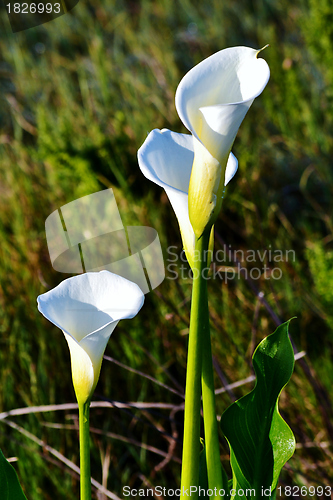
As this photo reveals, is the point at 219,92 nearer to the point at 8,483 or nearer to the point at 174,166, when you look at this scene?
the point at 174,166

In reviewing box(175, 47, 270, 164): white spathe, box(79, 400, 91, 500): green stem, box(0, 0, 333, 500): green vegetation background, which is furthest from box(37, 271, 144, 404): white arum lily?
box(0, 0, 333, 500): green vegetation background

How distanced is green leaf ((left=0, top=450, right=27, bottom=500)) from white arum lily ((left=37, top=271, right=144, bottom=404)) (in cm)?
7

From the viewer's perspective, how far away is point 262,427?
36 cm

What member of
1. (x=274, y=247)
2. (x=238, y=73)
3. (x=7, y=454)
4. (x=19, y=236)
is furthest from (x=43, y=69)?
(x=238, y=73)

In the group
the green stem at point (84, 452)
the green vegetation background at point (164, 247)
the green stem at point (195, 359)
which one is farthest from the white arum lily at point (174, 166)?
the green vegetation background at point (164, 247)

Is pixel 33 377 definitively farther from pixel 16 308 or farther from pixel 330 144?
pixel 330 144

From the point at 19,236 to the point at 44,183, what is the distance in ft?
0.97

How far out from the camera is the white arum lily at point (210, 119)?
28 cm

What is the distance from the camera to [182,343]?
946 mm

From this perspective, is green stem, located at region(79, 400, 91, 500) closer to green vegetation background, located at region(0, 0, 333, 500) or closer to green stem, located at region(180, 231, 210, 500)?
green stem, located at region(180, 231, 210, 500)

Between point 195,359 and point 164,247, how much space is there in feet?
2.68

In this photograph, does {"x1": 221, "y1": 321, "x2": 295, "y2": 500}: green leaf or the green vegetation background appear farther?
the green vegetation background

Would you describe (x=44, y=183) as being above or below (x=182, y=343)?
above

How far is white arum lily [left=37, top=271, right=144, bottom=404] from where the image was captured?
320 millimetres
